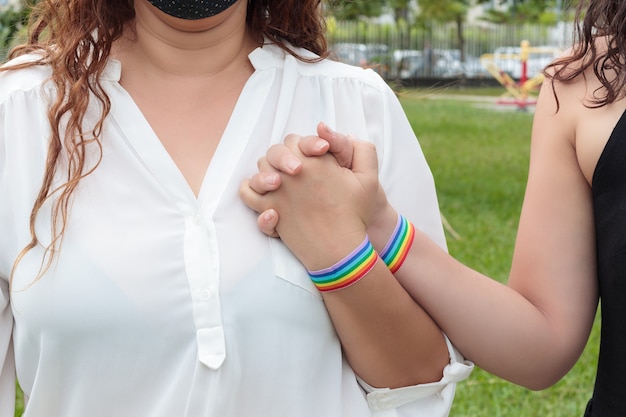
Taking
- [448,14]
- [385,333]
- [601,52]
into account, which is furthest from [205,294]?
[448,14]

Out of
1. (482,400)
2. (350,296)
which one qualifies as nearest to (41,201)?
(350,296)

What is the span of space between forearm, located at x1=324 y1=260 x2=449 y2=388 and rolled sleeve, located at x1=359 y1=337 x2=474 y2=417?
13 millimetres

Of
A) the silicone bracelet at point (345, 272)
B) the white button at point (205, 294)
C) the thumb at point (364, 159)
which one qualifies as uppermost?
the thumb at point (364, 159)

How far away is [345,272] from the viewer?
1.75m

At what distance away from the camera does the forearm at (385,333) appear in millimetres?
1771

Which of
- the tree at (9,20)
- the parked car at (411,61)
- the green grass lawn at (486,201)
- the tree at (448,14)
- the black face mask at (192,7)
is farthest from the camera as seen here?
the tree at (448,14)

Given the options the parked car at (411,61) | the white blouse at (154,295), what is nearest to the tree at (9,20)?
the white blouse at (154,295)

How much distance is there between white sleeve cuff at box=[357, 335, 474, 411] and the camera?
1.88 m

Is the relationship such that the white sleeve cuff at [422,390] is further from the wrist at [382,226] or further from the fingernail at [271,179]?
the fingernail at [271,179]

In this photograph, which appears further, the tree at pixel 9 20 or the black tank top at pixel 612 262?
the tree at pixel 9 20

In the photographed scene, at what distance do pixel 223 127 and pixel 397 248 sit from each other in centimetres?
41

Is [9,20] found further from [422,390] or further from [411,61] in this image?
[411,61]

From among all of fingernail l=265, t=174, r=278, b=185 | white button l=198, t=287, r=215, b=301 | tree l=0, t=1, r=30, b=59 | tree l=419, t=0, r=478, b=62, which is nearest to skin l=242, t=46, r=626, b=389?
fingernail l=265, t=174, r=278, b=185

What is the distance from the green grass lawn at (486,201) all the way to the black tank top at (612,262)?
19.6 inches
